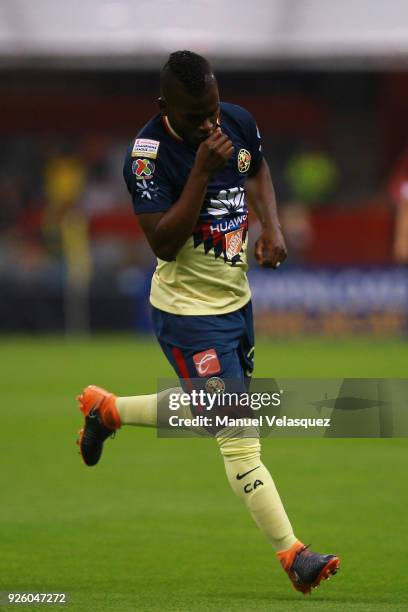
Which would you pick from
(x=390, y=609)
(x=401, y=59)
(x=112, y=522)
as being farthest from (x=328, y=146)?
(x=390, y=609)

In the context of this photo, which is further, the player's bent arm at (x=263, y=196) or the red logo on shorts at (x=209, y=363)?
the player's bent arm at (x=263, y=196)

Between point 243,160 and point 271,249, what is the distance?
0.45 meters

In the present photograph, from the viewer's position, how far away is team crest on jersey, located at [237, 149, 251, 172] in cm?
590

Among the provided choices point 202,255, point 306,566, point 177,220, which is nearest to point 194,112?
point 177,220

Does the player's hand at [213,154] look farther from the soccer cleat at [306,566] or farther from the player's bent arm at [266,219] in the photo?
the soccer cleat at [306,566]

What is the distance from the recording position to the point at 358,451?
403 inches

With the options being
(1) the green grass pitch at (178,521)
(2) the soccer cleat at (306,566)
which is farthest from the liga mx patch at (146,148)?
(1) the green grass pitch at (178,521)

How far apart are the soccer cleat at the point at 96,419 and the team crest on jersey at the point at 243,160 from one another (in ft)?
3.93

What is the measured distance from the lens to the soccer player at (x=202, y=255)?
18.0ft

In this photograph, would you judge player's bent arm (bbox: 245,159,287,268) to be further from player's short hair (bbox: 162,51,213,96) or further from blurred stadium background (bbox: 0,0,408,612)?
blurred stadium background (bbox: 0,0,408,612)

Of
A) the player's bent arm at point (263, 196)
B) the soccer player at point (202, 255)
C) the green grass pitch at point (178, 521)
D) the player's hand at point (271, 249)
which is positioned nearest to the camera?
the soccer player at point (202, 255)

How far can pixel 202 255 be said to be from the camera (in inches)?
229

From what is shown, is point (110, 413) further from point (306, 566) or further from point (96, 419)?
point (306, 566)

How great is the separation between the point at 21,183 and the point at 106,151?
74.3 inches
